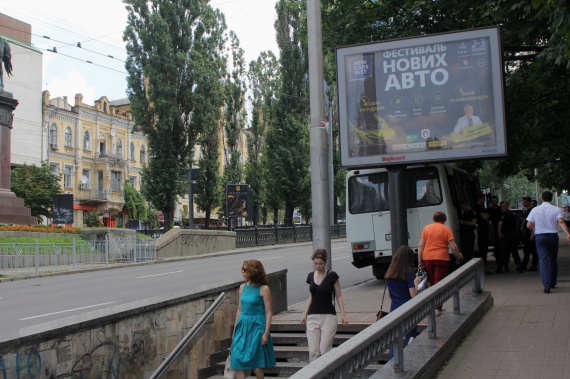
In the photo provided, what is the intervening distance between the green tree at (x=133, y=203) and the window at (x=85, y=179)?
12.9 ft

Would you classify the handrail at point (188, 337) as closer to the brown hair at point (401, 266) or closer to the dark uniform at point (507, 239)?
the brown hair at point (401, 266)

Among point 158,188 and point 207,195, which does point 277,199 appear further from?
point 158,188

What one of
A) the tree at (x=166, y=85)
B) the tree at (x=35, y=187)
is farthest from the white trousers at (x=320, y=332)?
the tree at (x=35, y=187)

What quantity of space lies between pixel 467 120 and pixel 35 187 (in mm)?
40302

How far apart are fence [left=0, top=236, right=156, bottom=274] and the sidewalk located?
1466 centimetres

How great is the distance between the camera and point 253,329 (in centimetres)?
709

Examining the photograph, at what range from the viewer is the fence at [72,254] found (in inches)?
921

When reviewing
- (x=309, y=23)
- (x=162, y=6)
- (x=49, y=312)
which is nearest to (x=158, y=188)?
(x=162, y=6)

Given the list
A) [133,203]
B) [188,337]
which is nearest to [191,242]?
[188,337]

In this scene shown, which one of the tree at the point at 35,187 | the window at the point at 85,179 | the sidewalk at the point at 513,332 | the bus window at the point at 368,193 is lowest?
the sidewalk at the point at 513,332

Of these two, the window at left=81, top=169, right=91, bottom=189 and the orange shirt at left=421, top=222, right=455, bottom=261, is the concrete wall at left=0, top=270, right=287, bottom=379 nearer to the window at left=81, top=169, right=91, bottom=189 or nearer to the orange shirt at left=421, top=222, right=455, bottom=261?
the orange shirt at left=421, top=222, right=455, bottom=261

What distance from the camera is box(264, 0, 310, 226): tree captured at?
147 feet

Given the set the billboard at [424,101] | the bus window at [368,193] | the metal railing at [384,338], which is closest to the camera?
the metal railing at [384,338]

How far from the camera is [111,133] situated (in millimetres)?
64938
